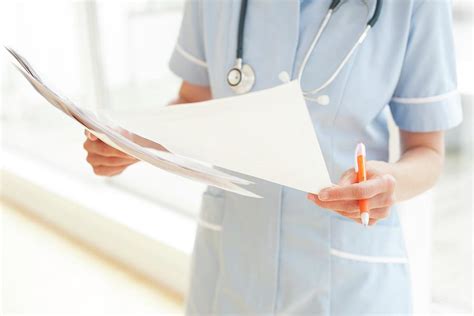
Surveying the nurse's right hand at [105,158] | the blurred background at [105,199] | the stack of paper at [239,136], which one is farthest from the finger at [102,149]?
the blurred background at [105,199]

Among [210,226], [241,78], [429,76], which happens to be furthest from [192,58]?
[429,76]

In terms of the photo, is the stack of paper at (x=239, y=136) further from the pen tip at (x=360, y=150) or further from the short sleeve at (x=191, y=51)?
the short sleeve at (x=191, y=51)

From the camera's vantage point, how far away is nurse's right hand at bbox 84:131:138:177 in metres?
0.91

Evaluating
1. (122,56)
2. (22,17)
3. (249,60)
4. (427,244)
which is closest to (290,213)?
(249,60)

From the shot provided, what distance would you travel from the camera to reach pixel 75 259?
2.64m

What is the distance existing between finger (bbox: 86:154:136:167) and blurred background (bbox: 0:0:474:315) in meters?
1.07

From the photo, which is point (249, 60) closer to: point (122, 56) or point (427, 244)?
point (427, 244)

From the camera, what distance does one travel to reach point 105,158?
3.10ft

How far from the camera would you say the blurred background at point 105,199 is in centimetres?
225

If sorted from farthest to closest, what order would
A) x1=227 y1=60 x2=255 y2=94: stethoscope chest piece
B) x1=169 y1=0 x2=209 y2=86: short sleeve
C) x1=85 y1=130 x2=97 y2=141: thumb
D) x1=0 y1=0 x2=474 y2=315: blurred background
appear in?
x1=0 y1=0 x2=474 y2=315: blurred background, x1=169 y1=0 x2=209 y2=86: short sleeve, x1=227 y1=60 x2=255 y2=94: stethoscope chest piece, x1=85 y1=130 x2=97 y2=141: thumb

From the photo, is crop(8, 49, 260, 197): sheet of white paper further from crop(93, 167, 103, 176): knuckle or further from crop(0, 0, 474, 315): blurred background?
crop(0, 0, 474, 315): blurred background

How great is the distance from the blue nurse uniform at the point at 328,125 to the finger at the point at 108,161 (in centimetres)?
18

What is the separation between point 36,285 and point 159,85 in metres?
1.03

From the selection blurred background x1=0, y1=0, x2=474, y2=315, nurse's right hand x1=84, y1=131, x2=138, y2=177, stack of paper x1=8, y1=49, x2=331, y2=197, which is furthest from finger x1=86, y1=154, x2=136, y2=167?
blurred background x1=0, y1=0, x2=474, y2=315
